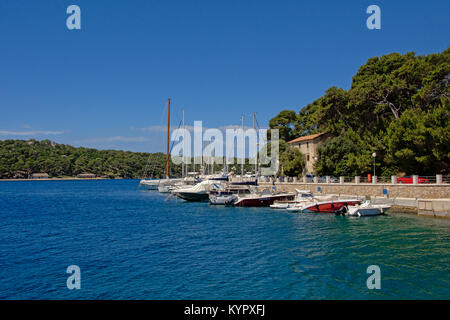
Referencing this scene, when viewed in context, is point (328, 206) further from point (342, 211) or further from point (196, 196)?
point (196, 196)

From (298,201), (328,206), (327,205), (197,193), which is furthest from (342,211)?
(197,193)

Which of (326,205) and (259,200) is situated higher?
(326,205)

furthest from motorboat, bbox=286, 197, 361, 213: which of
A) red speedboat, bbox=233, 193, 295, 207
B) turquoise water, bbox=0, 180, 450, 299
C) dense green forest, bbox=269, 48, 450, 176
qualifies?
dense green forest, bbox=269, 48, 450, 176

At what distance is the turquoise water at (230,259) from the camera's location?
12.2 meters

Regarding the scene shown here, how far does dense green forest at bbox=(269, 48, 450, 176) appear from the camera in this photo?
36.6 meters

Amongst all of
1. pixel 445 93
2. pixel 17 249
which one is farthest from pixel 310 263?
pixel 445 93

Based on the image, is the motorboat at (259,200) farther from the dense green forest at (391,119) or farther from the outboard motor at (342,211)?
the dense green forest at (391,119)

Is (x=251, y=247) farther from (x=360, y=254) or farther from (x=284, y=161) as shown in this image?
(x=284, y=161)

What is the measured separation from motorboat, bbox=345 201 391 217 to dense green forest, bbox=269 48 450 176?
31.6 ft

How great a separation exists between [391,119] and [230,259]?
1657 inches

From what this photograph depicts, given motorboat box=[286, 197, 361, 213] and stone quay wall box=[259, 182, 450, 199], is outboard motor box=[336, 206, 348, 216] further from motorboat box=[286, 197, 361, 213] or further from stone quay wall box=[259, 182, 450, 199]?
stone quay wall box=[259, 182, 450, 199]

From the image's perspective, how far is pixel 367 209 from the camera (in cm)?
3105

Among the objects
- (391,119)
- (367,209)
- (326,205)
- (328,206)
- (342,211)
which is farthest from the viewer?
(391,119)
